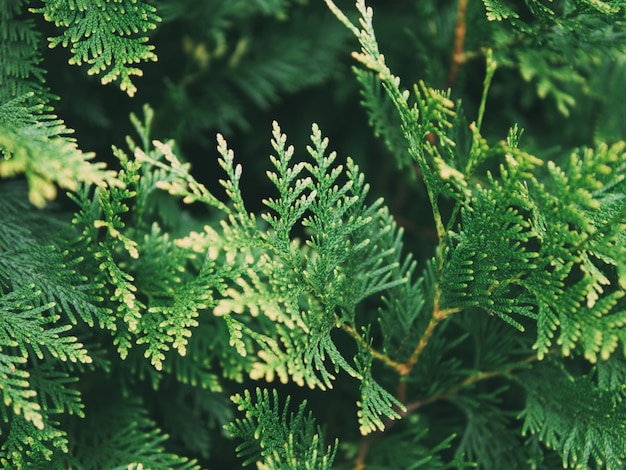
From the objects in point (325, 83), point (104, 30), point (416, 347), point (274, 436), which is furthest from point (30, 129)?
point (325, 83)

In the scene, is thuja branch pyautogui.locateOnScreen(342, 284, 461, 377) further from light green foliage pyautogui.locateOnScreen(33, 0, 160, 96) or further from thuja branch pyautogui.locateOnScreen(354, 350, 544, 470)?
light green foliage pyautogui.locateOnScreen(33, 0, 160, 96)

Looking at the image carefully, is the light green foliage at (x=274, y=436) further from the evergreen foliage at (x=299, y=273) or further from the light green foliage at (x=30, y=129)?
the light green foliage at (x=30, y=129)

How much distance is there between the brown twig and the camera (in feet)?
5.52

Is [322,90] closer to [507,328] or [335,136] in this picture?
[335,136]

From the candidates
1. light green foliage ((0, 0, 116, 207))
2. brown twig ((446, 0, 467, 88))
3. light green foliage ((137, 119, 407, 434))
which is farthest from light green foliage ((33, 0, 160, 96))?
brown twig ((446, 0, 467, 88))

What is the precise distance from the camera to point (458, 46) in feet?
5.67

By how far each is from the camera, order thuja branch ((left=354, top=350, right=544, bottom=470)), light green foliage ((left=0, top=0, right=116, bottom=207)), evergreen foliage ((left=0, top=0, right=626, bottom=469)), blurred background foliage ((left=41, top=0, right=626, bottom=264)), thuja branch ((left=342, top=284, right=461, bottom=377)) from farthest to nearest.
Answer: blurred background foliage ((left=41, top=0, right=626, bottom=264)) → thuja branch ((left=354, top=350, right=544, bottom=470)) → thuja branch ((left=342, top=284, right=461, bottom=377)) → evergreen foliage ((left=0, top=0, right=626, bottom=469)) → light green foliage ((left=0, top=0, right=116, bottom=207))

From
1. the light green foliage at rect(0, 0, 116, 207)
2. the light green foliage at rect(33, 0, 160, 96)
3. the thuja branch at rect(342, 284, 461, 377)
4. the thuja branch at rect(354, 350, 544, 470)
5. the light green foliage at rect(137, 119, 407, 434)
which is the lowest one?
the thuja branch at rect(354, 350, 544, 470)

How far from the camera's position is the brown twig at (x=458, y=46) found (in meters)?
1.68

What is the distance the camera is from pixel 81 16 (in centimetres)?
122

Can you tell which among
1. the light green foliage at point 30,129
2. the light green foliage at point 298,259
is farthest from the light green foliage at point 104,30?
the light green foliage at point 298,259

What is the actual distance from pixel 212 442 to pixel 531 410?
93cm

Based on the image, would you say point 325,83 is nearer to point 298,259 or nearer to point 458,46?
point 458,46

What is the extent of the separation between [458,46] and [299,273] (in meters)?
0.97
